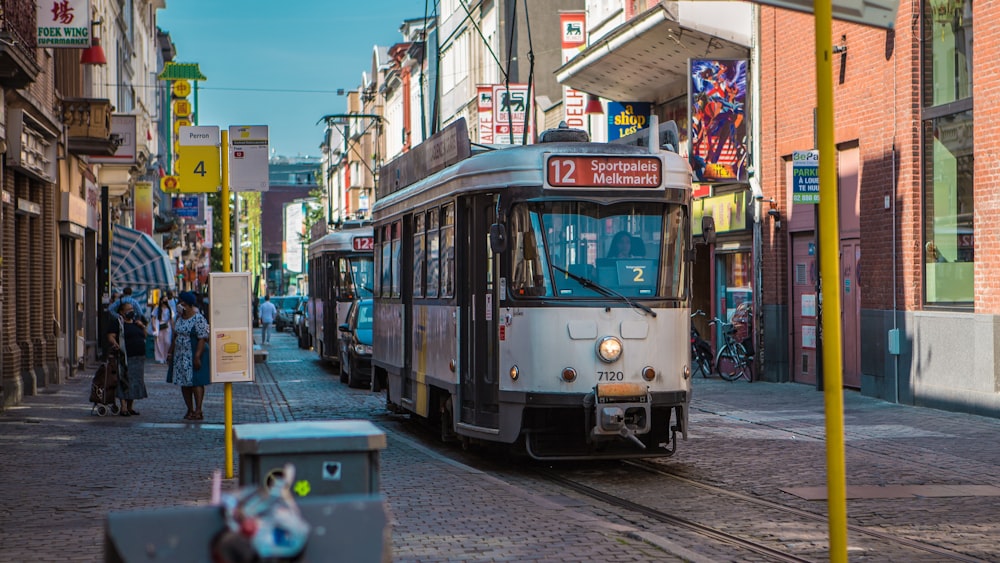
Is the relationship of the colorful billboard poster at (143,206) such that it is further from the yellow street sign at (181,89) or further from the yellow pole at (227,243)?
the yellow pole at (227,243)

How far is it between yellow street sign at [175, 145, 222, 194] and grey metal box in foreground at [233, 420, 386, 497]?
753 centimetres

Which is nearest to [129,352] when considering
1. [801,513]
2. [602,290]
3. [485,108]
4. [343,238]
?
[602,290]

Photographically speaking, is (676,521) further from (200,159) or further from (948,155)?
(948,155)

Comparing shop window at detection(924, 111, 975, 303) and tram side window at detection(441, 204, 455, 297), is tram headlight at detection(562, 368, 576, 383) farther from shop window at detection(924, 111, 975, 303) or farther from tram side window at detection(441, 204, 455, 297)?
shop window at detection(924, 111, 975, 303)

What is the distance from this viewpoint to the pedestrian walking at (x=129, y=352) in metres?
19.6

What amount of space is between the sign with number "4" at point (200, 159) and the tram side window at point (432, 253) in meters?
2.92

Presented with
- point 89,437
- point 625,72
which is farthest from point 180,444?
point 625,72

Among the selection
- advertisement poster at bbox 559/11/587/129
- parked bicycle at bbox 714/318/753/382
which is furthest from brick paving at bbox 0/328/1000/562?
advertisement poster at bbox 559/11/587/129

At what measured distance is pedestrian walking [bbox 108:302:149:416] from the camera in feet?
64.3

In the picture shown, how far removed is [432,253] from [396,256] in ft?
7.41

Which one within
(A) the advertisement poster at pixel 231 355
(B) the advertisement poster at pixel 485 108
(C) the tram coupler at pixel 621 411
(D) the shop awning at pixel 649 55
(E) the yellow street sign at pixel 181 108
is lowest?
(C) the tram coupler at pixel 621 411

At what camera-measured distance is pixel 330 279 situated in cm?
3047

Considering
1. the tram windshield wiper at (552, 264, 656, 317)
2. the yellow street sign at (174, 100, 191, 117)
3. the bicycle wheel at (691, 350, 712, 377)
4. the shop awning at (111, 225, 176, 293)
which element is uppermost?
the yellow street sign at (174, 100, 191, 117)

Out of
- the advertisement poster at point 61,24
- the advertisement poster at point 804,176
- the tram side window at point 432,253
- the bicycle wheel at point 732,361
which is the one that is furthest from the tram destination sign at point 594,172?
the bicycle wheel at point 732,361
